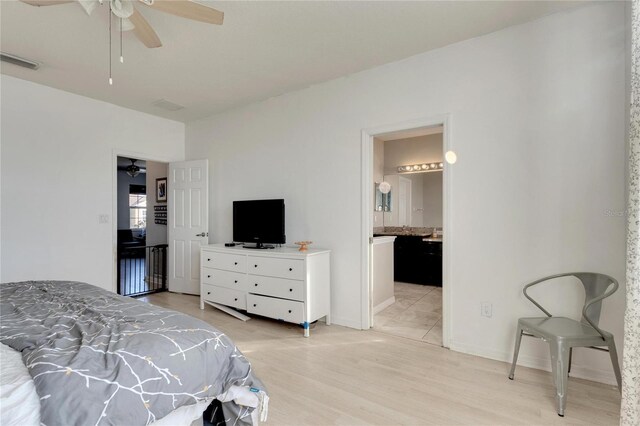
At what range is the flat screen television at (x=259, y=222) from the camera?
3609 mm

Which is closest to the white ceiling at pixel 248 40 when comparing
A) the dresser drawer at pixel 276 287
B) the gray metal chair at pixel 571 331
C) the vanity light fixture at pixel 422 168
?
the gray metal chair at pixel 571 331

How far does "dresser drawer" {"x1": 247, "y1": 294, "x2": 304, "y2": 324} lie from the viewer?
3.10m

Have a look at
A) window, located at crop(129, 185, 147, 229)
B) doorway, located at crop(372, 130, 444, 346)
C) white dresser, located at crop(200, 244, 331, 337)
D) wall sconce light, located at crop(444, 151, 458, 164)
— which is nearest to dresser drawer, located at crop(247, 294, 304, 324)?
white dresser, located at crop(200, 244, 331, 337)

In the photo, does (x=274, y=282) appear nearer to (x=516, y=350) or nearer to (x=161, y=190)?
(x=516, y=350)

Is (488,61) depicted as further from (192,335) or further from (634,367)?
(192,335)

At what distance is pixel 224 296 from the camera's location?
12.2ft

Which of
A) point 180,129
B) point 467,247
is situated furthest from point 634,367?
point 180,129

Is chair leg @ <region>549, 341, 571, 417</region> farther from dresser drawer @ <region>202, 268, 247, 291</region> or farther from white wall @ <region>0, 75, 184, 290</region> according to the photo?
white wall @ <region>0, 75, 184, 290</region>

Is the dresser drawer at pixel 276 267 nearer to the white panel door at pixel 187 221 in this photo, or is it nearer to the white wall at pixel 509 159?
the white wall at pixel 509 159

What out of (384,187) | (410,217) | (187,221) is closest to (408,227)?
(410,217)

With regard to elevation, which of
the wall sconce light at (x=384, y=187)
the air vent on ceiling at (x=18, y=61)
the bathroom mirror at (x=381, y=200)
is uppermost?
the air vent on ceiling at (x=18, y=61)

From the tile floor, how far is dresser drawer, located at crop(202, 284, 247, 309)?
1.51 meters

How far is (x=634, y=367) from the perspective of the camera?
1.51 meters

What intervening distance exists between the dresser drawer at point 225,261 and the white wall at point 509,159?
911 mm
